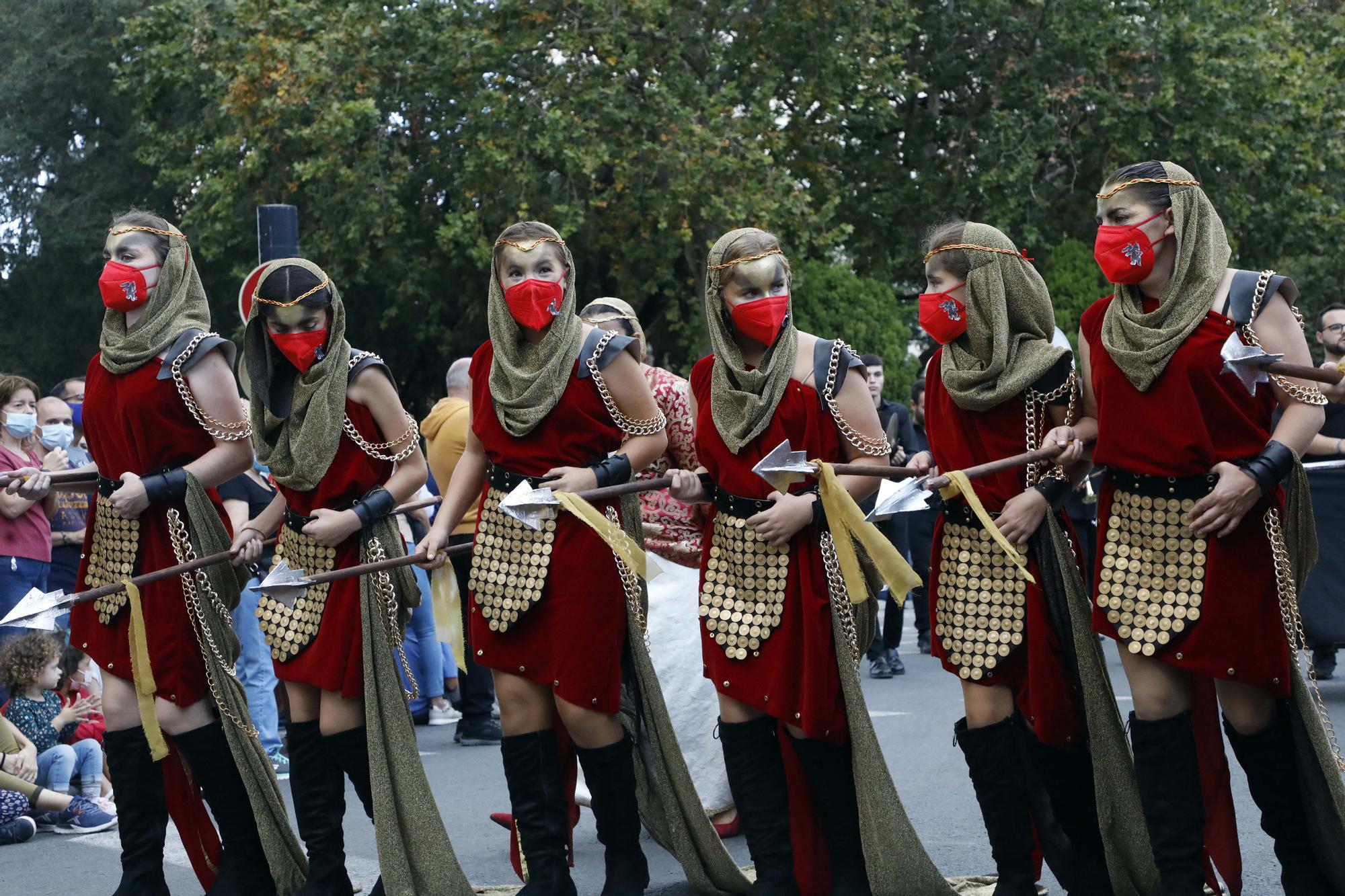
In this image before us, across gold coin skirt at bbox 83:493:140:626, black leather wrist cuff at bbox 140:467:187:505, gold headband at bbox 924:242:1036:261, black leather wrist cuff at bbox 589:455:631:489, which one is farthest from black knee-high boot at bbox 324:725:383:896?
gold headband at bbox 924:242:1036:261

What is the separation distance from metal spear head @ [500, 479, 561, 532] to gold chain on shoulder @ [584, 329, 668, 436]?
0.35m

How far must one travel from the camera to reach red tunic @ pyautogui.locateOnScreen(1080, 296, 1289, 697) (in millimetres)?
4145

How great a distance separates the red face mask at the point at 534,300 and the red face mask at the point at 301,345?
0.60 metres

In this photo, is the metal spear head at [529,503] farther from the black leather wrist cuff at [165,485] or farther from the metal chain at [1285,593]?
the metal chain at [1285,593]

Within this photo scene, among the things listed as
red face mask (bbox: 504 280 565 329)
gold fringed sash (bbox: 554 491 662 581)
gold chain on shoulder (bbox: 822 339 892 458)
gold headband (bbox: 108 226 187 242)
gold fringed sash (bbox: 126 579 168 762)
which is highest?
gold headband (bbox: 108 226 187 242)

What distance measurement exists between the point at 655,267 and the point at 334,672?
55.7 feet

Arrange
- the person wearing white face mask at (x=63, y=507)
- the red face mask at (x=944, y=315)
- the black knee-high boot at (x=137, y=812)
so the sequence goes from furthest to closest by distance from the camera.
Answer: the person wearing white face mask at (x=63, y=507)
the black knee-high boot at (x=137, y=812)
the red face mask at (x=944, y=315)

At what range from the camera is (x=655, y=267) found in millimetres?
21594

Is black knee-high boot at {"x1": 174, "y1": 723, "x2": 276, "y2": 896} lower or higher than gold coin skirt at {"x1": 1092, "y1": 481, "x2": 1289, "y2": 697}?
lower

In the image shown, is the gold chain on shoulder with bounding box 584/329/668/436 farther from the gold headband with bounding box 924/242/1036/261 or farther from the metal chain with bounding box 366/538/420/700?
the gold headband with bounding box 924/242/1036/261

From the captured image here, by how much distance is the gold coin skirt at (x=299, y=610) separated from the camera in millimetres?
4969

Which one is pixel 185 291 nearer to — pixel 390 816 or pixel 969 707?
pixel 390 816

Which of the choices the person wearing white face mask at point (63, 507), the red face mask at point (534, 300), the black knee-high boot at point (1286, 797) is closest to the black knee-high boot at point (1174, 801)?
the black knee-high boot at point (1286, 797)

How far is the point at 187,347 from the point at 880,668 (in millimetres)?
6529
